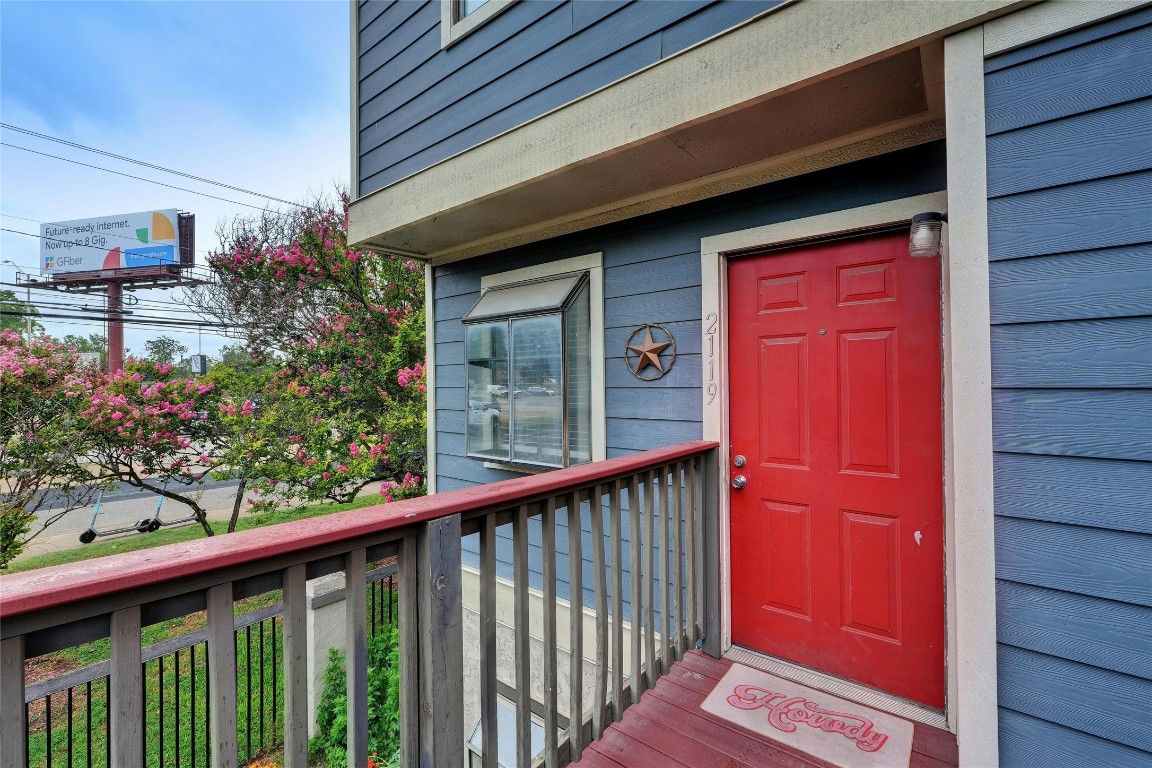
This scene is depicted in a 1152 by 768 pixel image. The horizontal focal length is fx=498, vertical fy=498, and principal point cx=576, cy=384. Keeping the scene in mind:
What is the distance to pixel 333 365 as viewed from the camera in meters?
6.48

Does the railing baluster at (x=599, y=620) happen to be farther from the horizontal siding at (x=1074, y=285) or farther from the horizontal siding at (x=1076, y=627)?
the horizontal siding at (x=1074, y=285)

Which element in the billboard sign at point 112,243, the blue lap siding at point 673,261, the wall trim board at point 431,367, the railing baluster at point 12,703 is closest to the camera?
the railing baluster at point 12,703

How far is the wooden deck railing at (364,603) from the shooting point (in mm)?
673

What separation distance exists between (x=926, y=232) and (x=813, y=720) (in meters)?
1.79

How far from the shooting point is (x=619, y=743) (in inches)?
67.2

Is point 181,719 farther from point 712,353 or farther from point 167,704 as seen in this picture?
point 712,353

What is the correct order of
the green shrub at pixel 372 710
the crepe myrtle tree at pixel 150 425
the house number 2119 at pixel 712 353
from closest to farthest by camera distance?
the house number 2119 at pixel 712 353, the green shrub at pixel 372 710, the crepe myrtle tree at pixel 150 425

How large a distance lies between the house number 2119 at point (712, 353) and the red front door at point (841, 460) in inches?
3.3

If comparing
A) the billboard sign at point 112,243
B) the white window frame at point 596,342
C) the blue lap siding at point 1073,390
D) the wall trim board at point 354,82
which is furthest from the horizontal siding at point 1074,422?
the billboard sign at point 112,243

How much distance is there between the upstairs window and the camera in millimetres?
2855

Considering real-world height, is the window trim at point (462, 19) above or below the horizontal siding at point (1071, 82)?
above

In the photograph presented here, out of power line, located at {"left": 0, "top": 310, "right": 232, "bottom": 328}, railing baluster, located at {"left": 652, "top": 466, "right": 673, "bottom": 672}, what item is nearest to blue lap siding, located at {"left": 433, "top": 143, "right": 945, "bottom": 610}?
railing baluster, located at {"left": 652, "top": 466, "right": 673, "bottom": 672}

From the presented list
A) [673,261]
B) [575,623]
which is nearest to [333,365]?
[673,261]

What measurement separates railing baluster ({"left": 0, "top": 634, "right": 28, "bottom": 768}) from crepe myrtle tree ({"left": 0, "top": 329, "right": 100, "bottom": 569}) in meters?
5.29
